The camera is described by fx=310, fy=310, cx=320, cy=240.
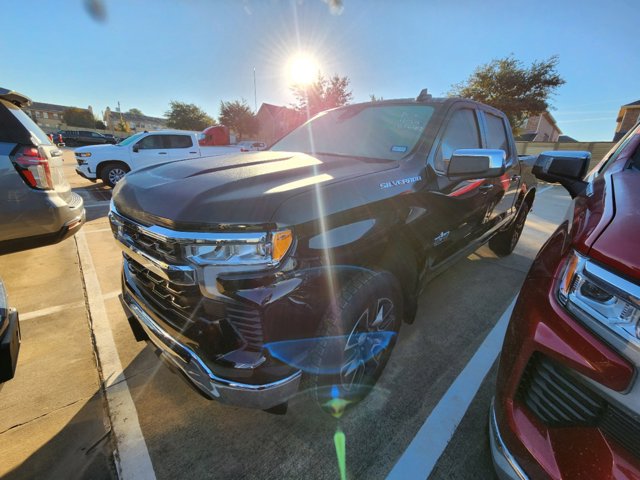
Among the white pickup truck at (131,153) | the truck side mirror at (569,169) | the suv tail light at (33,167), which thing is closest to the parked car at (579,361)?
the truck side mirror at (569,169)

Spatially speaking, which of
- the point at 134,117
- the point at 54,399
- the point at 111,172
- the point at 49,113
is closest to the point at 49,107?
the point at 49,113

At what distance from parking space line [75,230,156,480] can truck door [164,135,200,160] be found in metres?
7.81

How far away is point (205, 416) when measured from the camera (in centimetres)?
197

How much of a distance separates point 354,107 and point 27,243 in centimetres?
352

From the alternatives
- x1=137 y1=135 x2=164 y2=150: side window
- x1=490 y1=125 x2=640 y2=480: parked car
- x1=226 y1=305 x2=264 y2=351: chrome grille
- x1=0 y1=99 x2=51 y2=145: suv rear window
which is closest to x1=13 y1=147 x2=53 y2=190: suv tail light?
x1=0 y1=99 x2=51 y2=145: suv rear window

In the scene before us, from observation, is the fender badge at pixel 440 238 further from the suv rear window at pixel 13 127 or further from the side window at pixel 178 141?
the side window at pixel 178 141

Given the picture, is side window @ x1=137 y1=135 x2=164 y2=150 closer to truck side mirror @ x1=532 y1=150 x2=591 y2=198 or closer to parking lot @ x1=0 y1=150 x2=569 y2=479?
parking lot @ x1=0 y1=150 x2=569 y2=479

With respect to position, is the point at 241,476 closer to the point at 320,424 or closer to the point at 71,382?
the point at 320,424

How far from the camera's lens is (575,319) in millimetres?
1032

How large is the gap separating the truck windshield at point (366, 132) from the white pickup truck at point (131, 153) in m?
7.00

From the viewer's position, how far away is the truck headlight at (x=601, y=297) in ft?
2.98

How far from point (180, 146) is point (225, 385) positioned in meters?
10.4

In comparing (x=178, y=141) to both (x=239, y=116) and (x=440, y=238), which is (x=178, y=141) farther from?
(x=239, y=116)

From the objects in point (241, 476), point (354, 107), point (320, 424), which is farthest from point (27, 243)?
point (354, 107)
